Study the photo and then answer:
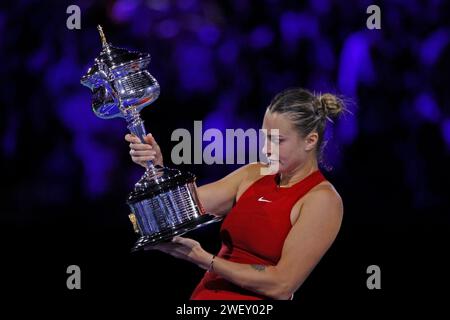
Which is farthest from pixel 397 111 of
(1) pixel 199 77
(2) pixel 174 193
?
(2) pixel 174 193

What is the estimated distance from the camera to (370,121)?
2906 millimetres

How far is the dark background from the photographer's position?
2.88 m

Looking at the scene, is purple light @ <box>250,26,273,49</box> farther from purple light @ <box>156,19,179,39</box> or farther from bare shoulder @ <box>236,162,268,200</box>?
bare shoulder @ <box>236,162,268,200</box>

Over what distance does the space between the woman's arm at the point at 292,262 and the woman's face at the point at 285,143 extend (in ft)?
0.45

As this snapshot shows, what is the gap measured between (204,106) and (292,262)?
1205 millimetres

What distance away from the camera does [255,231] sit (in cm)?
195

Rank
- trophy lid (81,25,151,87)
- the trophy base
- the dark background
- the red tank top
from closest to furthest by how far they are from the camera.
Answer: the trophy base
trophy lid (81,25,151,87)
the red tank top
the dark background

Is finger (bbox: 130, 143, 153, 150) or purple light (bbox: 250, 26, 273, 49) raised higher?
purple light (bbox: 250, 26, 273, 49)

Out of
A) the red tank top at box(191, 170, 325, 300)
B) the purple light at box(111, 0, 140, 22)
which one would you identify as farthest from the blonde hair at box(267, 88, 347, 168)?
the purple light at box(111, 0, 140, 22)

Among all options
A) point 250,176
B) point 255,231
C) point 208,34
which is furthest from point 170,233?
point 208,34

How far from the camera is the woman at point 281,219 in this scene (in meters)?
1.84

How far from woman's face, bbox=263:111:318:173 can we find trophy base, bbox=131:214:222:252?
29cm

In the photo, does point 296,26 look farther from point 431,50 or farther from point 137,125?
point 137,125

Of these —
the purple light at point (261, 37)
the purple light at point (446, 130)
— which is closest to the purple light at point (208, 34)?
the purple light at point (261, 37)
